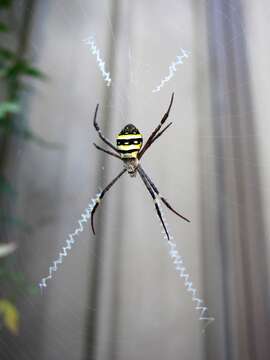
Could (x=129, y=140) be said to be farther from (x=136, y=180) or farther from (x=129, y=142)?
(x=136, y=180)

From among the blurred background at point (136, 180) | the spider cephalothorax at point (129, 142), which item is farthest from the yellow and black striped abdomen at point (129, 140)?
the blurred background at point (136, 180)

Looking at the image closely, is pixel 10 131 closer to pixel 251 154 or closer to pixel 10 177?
pixel 10 177

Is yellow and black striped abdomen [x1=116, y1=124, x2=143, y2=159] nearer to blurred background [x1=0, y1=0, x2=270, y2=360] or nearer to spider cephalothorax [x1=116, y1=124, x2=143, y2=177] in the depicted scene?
spider cephalothorax [x1=116, y1=124, x2=143, y2=177]

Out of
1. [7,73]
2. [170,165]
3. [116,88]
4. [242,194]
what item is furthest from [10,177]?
[242,194]

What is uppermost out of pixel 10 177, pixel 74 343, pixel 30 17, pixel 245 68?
pixel 30 17

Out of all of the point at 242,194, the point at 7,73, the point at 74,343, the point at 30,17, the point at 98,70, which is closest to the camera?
the point at 242,194

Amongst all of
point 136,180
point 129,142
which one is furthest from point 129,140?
point 136,180
